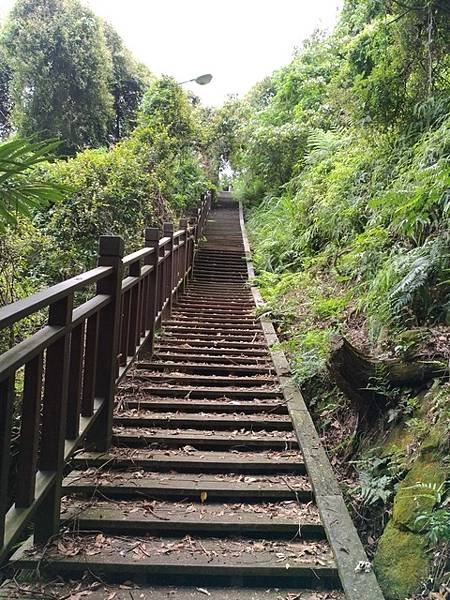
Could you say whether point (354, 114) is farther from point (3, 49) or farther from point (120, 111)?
point (120, 111)

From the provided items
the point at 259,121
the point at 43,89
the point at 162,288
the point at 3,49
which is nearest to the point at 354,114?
the point at 162,288

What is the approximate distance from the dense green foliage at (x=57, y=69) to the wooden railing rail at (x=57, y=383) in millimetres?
13253

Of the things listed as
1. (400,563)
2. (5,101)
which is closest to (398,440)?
(400,563)

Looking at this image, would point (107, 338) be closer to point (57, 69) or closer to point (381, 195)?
point (381, 195)

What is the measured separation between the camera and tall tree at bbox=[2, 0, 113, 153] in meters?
14.9

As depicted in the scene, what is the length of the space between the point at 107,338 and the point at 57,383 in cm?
96

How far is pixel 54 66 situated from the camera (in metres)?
15.3

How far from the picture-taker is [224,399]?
174 inches

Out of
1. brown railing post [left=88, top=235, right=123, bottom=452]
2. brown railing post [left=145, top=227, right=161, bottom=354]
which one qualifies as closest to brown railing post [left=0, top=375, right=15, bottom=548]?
brown railing post [left=88, top=235, right=123, bottom=452]

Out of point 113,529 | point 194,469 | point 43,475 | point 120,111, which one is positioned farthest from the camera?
point 120,111

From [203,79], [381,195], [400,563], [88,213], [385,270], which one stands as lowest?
[400,563]

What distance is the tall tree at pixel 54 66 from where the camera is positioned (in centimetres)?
1489

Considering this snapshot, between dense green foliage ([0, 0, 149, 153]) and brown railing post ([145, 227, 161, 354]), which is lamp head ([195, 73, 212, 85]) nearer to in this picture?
dense green foliage ([0, 0, 149, 153])

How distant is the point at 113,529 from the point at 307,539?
1.11 meters
